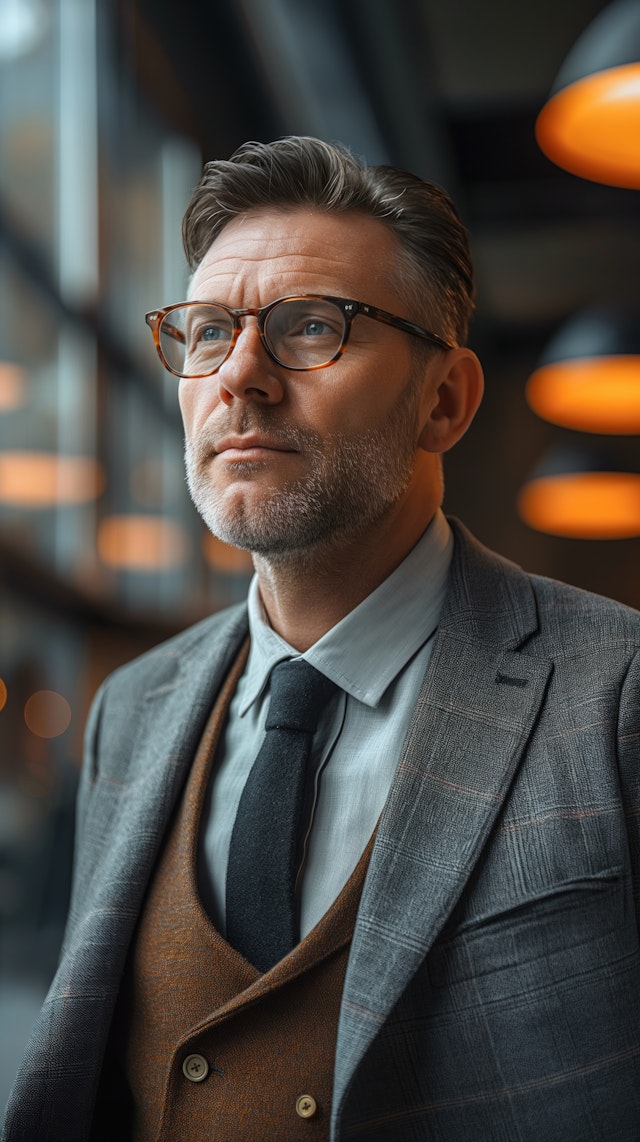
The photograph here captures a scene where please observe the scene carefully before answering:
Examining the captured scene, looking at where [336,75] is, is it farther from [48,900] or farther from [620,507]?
[48,900]

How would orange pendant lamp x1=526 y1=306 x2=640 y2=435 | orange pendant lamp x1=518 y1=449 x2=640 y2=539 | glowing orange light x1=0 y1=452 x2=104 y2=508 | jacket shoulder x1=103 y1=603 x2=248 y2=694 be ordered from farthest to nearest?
1. glowing orange light x1=0 y1=452 x2=104 y2=508
2. orange pendant lamp x1=518 y1=449 x2=640 y2=539
3. orange pendant lamp x1=526 y1=306 x2=640 y2=435
4. jacket shoulder x1=103 y1=603 x2=248 y2=694

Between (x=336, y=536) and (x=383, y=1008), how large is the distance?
63 cm

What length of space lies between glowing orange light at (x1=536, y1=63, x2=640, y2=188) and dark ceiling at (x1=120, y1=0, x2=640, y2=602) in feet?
7.70

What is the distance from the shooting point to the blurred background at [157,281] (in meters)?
5.68

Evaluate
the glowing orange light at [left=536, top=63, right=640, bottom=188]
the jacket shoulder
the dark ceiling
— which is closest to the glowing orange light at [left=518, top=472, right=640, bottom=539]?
the dark ceiling

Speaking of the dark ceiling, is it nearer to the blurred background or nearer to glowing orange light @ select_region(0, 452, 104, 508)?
the blurred background

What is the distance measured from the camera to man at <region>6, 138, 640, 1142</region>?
132cm

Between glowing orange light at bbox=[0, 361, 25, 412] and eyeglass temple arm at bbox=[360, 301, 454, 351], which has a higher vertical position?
glowing orange light at bbox=[0, 361, 25, 412]

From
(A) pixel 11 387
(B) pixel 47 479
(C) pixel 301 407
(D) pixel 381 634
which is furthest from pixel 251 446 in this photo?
(B) pixel 47 479

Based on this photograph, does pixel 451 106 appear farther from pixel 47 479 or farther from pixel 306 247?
pixel 306 247

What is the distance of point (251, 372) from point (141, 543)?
871 cm

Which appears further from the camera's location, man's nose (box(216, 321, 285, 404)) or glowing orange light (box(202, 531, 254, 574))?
glowing orange light (box(202, 531, 254, 574))

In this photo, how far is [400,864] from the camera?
4.53 ft

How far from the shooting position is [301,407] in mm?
1559
